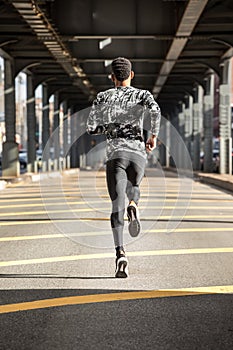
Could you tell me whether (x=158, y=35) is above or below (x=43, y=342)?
above

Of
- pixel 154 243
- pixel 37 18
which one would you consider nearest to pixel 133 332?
pixel 154 243

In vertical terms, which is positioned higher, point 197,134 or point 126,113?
point 197,134

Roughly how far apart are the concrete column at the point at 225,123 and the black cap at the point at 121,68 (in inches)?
1175

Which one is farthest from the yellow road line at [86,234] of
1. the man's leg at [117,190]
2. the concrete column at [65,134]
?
the concrete column at [65,134]

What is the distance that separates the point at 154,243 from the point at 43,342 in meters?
5.49

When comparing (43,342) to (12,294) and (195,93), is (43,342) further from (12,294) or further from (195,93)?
(195,93)

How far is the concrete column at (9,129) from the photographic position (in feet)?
120

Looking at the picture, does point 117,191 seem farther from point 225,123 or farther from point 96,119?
point 225,123

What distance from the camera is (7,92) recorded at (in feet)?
120

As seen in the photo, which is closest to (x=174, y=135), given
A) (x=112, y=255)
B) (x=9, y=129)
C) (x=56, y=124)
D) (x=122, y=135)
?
(x=56, y=124)

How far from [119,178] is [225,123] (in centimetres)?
3048

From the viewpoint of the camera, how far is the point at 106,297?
21.3 ft

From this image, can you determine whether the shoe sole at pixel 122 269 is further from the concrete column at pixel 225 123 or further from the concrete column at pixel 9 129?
the concrete column at pixel 225 123

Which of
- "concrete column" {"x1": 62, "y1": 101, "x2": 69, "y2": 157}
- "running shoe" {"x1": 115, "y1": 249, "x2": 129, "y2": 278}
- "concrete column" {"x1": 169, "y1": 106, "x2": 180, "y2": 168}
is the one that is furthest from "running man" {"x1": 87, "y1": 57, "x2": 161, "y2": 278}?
"concrete column" {"x1": 169, "y1": 106, "x2": 180, "y2": 168}
